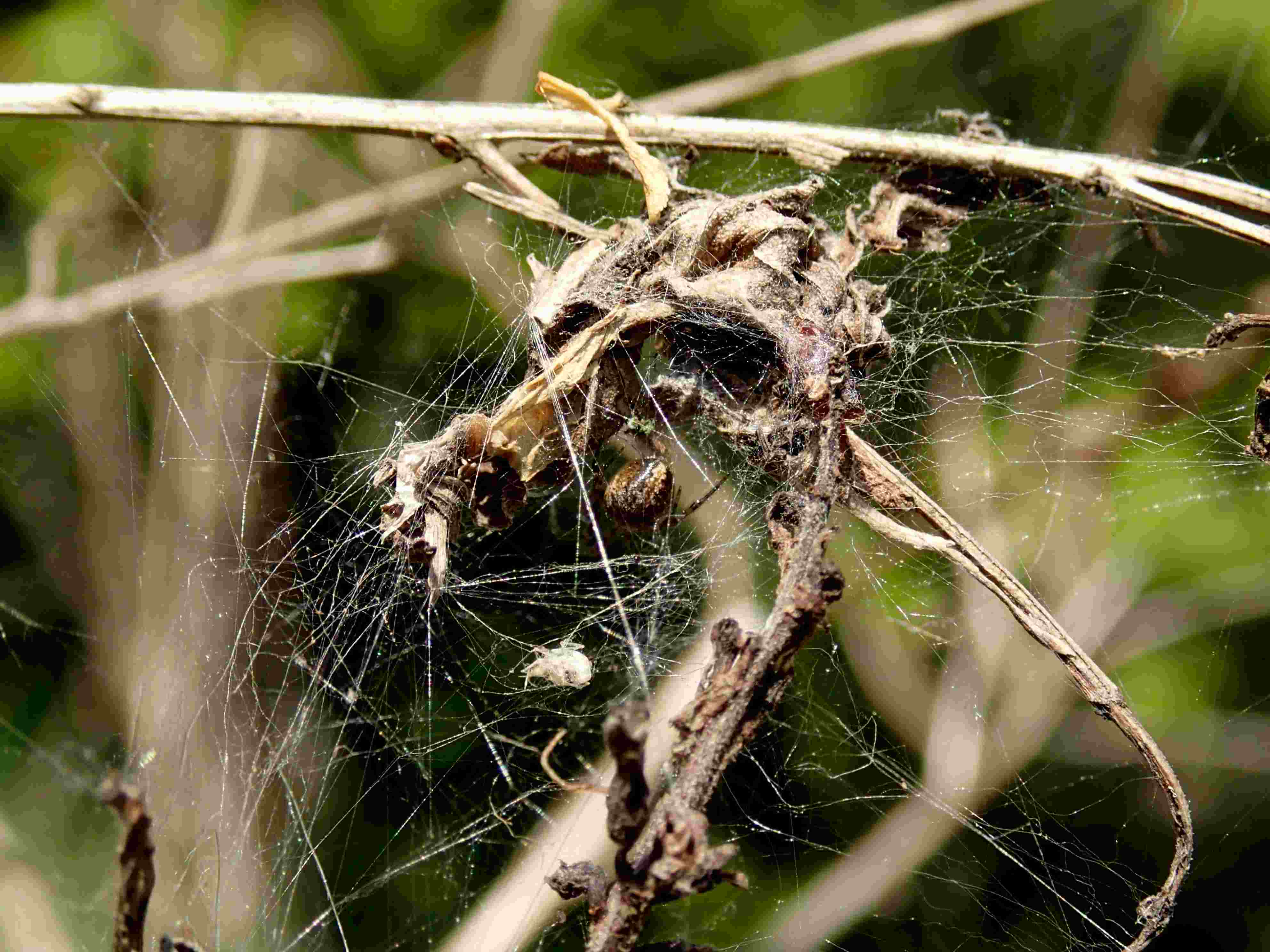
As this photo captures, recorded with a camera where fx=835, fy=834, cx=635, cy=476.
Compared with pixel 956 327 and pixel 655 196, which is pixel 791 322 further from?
pixel 956 327

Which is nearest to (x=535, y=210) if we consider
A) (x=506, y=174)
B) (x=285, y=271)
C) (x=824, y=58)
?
(x=506, y=174)

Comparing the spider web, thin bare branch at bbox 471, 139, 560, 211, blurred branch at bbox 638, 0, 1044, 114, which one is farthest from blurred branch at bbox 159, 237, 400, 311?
thin bare branch at bbox 471, 139, 560, 211

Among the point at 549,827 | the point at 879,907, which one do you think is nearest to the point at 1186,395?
the point at 879,907

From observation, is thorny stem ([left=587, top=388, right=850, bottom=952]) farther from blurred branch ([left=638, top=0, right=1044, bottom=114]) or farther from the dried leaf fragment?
blurred branch ([left=638, top=0, right=1044, bottom=114])

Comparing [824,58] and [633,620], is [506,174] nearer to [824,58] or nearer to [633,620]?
[633,620]

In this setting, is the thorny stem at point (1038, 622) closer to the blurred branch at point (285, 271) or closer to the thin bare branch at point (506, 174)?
the thin bare branch at point (506, 174)

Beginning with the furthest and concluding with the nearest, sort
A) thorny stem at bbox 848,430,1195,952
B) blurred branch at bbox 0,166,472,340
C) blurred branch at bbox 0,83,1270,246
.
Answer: blurred branch at bbox 0,166,472,340
blurred branch at bbox 0,83,1270,246
thorny stem at bbox 848,430,1195,952

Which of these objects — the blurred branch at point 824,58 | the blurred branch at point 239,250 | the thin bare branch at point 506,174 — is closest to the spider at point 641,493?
the thin bare branch at point 506,174
